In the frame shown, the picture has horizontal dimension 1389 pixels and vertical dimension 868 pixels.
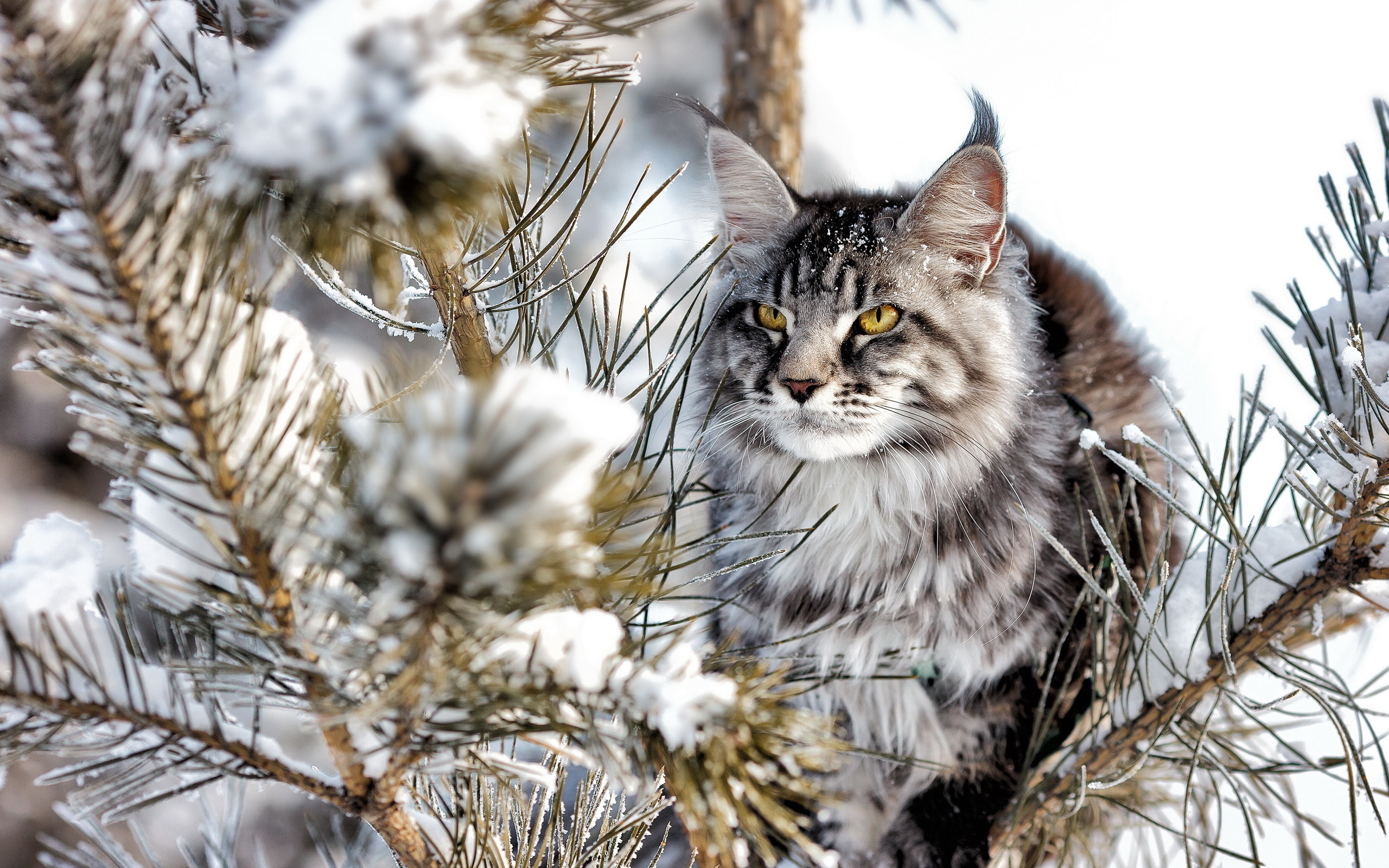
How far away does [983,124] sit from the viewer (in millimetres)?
1269

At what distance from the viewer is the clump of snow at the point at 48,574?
56 cm

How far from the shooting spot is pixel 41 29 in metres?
0.43

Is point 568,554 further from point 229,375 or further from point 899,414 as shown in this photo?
point 899,414

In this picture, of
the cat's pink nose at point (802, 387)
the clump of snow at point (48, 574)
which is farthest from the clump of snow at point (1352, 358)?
the clump of snow at point (48, 574)

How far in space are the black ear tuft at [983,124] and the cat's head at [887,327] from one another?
47 mm

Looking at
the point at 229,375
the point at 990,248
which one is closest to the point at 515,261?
the point at 229,375

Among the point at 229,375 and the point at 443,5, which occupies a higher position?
the point at 443,5

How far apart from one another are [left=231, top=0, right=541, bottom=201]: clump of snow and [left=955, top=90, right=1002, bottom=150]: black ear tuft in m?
1.06

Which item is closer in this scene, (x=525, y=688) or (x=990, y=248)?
(x=525, y=688)

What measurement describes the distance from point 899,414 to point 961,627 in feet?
1.27

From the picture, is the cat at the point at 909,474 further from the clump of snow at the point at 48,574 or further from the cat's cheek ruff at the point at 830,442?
the clump of snow at the point at 48,574

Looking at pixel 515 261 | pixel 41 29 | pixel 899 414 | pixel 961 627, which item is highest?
pixel 41 29

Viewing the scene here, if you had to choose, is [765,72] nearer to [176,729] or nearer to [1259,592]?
[1259,592]

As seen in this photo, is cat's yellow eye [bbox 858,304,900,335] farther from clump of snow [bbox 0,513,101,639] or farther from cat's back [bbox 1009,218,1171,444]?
clump of snow [bbox 0,513,101,639]
